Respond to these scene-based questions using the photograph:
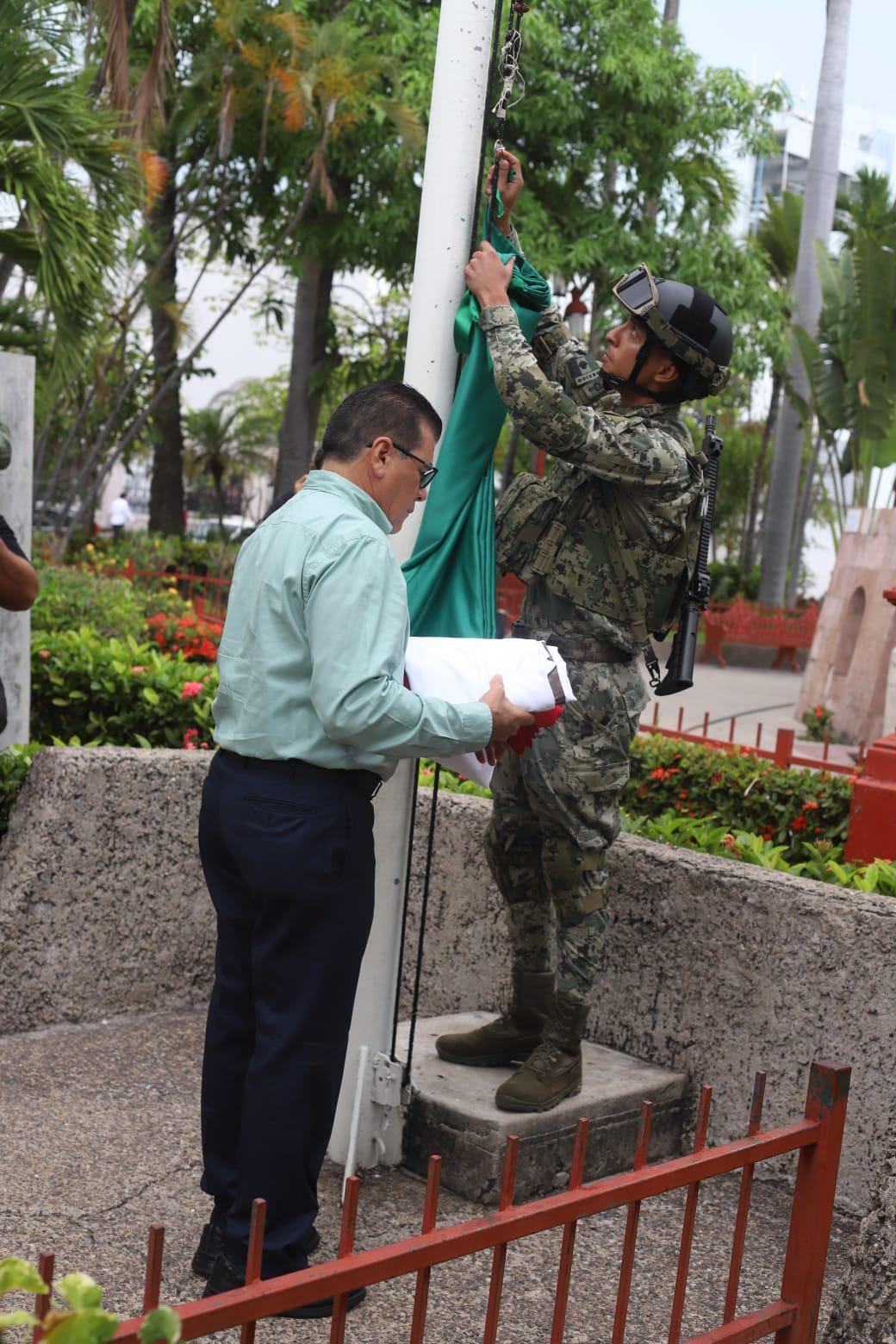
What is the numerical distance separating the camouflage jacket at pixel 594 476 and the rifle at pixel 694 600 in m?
0.08

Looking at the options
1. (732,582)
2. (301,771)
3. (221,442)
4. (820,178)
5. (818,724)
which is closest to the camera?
(301,771)

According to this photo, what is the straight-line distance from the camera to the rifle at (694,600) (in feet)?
11.9

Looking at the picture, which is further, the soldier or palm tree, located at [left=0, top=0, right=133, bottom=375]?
palm tree, located at [left=0, top=0, right=133, bottom=375]

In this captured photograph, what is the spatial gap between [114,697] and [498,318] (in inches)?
109

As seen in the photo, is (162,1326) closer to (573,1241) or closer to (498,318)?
(573,1241)

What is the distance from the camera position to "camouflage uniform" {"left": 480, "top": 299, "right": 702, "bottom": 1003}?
3473mm

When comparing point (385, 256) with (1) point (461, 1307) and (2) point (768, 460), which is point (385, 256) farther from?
(2) point (768, 460)

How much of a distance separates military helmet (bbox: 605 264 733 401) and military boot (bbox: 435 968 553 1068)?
5.36ft

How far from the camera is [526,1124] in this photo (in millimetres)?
3525

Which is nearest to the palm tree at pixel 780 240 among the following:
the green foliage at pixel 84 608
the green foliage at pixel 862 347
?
the green foliage at pixel 862 347

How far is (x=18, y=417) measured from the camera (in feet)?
17.1

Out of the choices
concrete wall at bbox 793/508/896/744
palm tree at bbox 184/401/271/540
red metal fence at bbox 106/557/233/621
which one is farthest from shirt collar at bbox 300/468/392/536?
palm tree at bbox 184/401/271/540

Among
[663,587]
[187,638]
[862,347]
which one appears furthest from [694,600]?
[862,347]

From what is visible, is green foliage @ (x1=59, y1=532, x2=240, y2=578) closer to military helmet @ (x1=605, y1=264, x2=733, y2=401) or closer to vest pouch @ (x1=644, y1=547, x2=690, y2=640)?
vest pouch @ (x1=644, y1=547, x2=690, y2=640)
